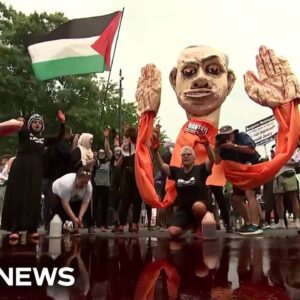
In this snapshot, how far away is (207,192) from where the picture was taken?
668cm

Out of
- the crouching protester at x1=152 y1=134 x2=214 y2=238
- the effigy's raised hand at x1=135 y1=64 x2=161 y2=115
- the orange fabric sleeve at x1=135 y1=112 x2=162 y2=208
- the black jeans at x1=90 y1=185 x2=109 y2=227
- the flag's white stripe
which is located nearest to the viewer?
the crouching protester at x1=152 y1=134 x2=214 y2=238

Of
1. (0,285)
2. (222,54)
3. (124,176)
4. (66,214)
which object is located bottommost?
(0,285)

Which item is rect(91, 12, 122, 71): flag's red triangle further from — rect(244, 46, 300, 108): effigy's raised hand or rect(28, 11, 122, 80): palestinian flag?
rect(244, 46, 300, 108): effigy's raised hand

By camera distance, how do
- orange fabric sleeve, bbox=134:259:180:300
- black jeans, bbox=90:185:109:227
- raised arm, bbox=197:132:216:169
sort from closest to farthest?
1. orange fabric sleeve, bbox=134:259:180:300
2. raised arm, bbox=197:132:216:169
3. black jeans, bbox=90:185:109:227

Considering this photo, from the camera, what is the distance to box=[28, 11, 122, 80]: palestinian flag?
10.4 metres

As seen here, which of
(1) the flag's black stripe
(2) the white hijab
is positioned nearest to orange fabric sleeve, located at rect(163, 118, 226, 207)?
(2) the white hijab

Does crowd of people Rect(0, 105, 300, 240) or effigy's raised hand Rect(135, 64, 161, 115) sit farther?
effigy's raised hand Rect(135, 64, 161, 115)

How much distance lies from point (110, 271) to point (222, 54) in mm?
5476

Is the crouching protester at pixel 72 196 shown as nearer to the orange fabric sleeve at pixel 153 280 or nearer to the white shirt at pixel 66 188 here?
the white shirt at pixel 66 188

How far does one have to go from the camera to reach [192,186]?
6547 mm

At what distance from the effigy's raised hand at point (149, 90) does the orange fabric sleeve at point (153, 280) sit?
13.4ft

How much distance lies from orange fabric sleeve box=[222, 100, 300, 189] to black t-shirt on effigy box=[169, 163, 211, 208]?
798mm

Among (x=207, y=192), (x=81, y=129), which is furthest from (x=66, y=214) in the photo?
(x=81, y=129)

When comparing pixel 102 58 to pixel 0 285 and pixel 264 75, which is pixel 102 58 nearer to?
pixel 264 75
